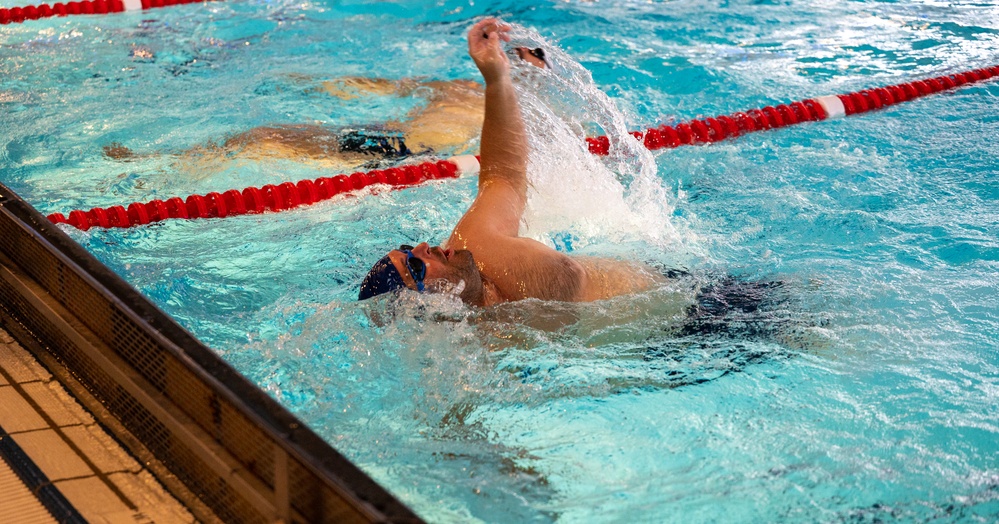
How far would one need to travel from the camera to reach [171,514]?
183cm

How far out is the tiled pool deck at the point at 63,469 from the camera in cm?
182

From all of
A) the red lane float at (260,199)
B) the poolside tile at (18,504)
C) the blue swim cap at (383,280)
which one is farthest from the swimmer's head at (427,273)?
the red lane float at (260,199)

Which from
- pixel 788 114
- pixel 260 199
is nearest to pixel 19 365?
pixel 260 199

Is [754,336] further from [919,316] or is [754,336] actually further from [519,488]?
→ [519,488]

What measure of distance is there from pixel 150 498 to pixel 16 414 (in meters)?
0.53

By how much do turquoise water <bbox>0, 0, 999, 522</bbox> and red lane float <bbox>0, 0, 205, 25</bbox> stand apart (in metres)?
0.21

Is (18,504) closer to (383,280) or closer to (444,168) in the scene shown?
(383,280)

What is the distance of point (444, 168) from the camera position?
433cm

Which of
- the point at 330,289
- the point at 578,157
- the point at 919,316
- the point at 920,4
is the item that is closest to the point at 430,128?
the point at 578,157

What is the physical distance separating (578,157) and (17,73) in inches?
159

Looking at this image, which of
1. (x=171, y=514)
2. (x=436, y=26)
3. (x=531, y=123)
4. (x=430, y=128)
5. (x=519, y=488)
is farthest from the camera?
(x=436, y=26)

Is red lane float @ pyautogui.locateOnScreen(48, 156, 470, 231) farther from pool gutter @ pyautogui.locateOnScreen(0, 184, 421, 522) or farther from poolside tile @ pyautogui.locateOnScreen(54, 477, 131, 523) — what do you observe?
poolside tile @ pyautogui.locateOnScreen(54, 477, 131, 523)

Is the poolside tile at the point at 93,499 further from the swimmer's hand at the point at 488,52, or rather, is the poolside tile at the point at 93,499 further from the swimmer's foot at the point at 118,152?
the swimmer's foot at the point at 118,152

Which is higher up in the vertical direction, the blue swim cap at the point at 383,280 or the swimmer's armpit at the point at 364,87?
the swimmer's armpit at the point at 364,87
